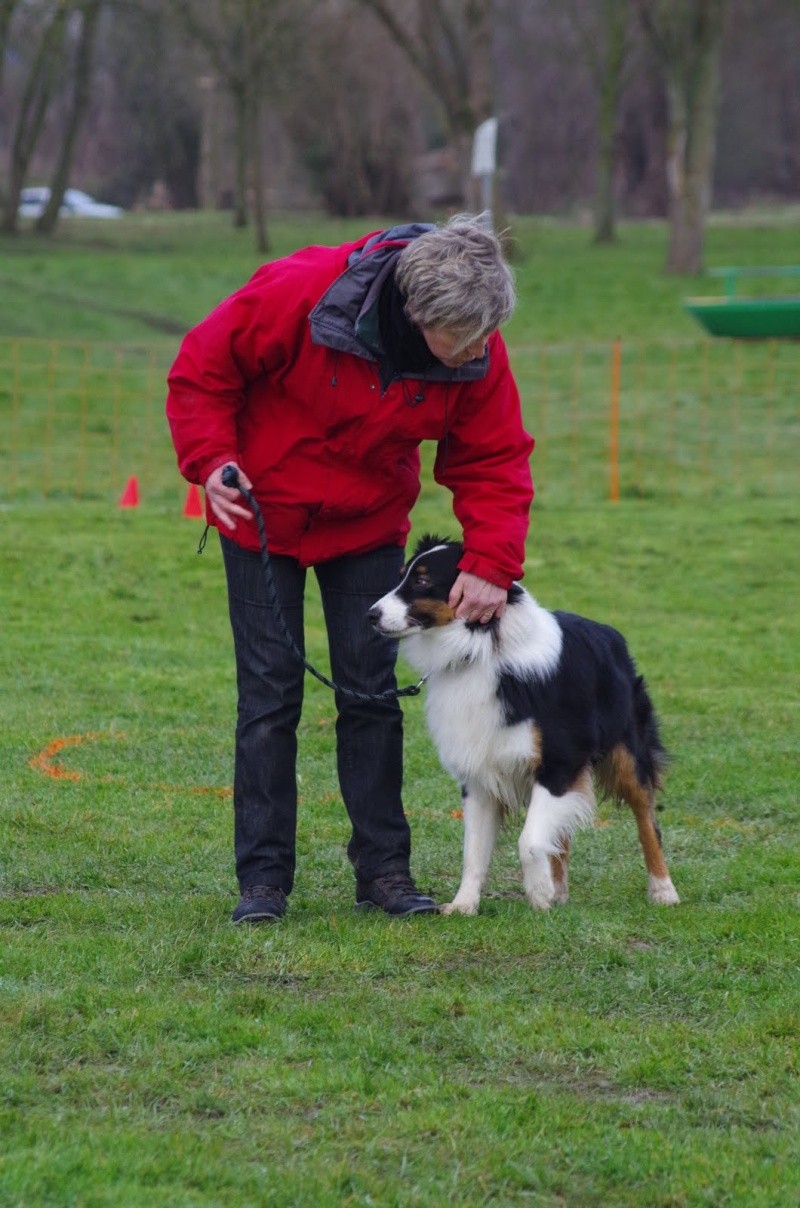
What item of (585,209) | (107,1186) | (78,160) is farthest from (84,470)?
(78,160)

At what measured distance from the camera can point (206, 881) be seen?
5465 millimetres

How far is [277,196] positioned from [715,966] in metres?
57.4

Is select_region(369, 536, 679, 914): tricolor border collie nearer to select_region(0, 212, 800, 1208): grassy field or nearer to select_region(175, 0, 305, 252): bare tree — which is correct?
select_region(0, 212, 800, 1208): grassy field

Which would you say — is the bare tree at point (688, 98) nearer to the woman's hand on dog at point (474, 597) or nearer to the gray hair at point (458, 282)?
the woman's hand on dog at point (474, 597)

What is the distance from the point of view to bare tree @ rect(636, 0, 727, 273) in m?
30.4

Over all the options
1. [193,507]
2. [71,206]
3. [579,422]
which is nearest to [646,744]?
[193,507]

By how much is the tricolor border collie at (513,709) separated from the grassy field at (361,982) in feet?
0.85

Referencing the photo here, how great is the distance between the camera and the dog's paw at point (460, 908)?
509cm

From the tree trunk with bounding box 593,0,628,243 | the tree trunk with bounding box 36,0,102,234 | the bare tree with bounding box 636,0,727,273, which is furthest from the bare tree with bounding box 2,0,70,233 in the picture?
the bare tree with bounding box 636,0,727,273

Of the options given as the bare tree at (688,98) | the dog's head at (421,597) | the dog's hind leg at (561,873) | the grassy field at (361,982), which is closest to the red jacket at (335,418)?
the dog's head at (421,597)

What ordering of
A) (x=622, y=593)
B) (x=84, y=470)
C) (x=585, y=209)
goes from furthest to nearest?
(x=585, y=209) < (x=84, y=470) < (x=622, y=593)

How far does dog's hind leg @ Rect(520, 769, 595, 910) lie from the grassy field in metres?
0.09

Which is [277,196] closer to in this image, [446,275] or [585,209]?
[585,209]

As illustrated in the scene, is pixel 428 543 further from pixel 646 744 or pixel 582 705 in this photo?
pixel 646 744
